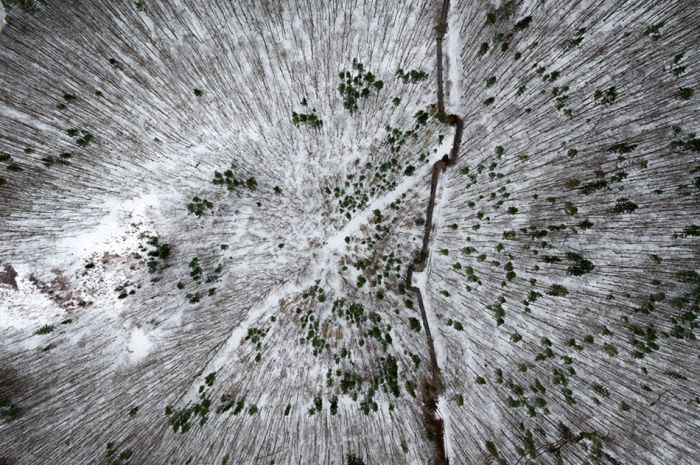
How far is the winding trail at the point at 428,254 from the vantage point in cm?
1030

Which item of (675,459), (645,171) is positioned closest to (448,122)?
(645,171)

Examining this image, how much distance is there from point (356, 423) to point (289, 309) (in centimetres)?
429

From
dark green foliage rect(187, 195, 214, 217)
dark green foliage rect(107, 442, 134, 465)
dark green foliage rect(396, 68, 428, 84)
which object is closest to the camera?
dark green foliage rect(107, 442, 134, 465)

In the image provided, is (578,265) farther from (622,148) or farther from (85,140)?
(85,140)

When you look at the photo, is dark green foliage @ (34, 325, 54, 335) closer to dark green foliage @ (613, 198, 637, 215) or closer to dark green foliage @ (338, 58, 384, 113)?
dark green foliage @ (338, 58, 384, 113)

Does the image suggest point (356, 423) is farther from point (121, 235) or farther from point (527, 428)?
point (121, 235)

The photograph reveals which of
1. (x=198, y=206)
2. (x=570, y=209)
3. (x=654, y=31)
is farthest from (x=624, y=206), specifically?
(x=198, y=206)

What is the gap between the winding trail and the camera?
1030 centimetres

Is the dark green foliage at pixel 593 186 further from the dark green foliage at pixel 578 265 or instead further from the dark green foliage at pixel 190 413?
the dark green foliage at pixel 190 413

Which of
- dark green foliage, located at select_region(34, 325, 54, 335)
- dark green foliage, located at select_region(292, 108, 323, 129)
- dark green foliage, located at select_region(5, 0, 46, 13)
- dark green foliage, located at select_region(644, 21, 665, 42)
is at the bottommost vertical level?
dark green foliage, located at select_region(34, 325, 54, 335)

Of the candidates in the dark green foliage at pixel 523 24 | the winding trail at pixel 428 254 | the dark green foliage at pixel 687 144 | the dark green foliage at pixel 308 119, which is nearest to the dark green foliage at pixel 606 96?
the dark green foliage at pixel 687 144

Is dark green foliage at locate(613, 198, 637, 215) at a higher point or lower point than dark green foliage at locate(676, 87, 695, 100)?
lower

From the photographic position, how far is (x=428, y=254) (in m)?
10.5

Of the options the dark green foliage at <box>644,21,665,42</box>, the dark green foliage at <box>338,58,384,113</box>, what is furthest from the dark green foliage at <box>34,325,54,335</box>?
the dark green foliage at <box>644,21,665,42</box>
